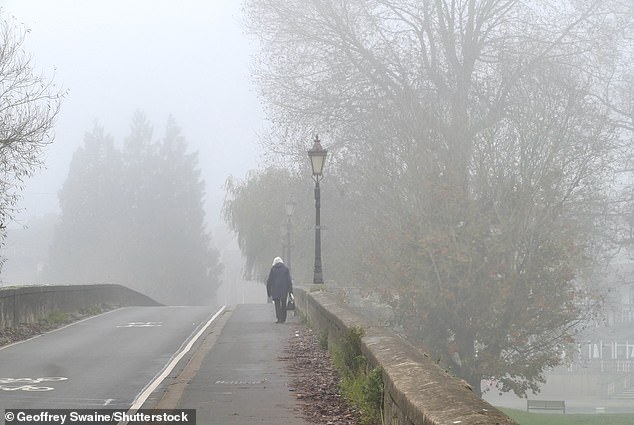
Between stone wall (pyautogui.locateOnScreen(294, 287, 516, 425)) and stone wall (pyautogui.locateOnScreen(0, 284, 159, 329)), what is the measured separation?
13.6 meters

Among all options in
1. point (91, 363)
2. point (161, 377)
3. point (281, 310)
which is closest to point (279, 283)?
point (281, 310)

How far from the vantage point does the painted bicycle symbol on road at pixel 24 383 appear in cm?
1446

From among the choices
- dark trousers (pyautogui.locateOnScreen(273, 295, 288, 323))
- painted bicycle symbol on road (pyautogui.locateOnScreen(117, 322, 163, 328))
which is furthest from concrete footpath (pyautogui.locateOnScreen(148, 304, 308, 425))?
painted bicycle symbol on road (pyautogui.locateOnScreen(117, 322, 163, 328))

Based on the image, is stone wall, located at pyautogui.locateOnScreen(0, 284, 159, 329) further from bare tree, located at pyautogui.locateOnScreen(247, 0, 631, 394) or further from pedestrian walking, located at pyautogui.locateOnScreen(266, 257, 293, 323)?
bare tree, located at pyautogui.locateOnScreen(247, 0, 631, 394)

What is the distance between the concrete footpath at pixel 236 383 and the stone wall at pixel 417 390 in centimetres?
126

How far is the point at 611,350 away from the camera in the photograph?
343 ft

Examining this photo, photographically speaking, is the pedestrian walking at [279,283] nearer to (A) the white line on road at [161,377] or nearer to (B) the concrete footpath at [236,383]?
(B) the concrete footpath at [236,383]

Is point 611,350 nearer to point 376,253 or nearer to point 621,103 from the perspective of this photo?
point 621,103

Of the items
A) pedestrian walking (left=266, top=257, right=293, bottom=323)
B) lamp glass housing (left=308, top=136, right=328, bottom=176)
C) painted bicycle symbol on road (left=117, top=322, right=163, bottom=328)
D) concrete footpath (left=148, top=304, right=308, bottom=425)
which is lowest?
concrete footpath (left=148, top=304, right=308, bottom=425)

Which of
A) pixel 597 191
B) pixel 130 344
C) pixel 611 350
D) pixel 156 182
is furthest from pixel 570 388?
pixel 130 344

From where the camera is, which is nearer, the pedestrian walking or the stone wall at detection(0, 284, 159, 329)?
the stone wall at detection(0, 284, 159, 329)

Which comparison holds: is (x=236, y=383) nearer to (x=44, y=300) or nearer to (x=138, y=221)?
(x=44, y=300)

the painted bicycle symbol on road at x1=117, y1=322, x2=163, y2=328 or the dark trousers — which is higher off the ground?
the dark trousers

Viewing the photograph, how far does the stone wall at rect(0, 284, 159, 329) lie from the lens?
25.8 meters
